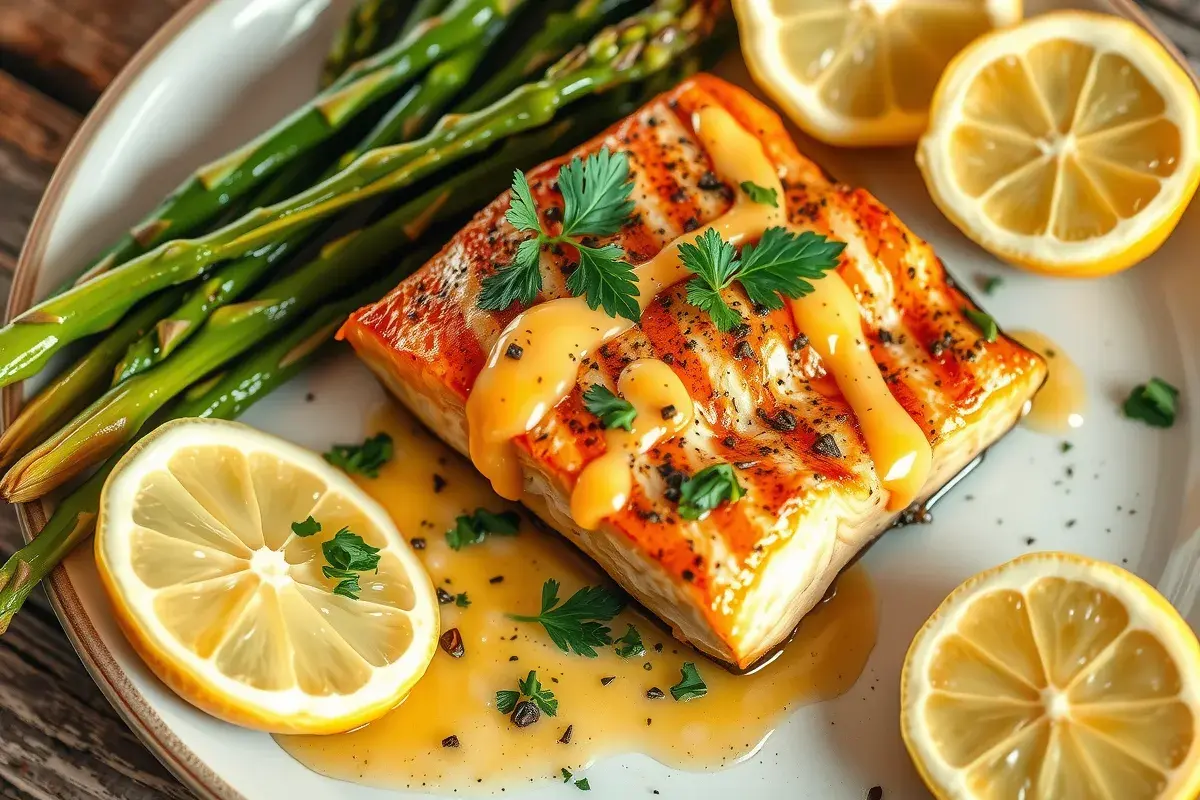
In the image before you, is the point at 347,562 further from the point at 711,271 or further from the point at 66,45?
the point at 66,45

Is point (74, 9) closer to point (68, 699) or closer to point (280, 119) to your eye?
point (280, 119)

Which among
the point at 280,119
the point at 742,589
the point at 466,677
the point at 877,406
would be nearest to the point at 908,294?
the point at 877,406

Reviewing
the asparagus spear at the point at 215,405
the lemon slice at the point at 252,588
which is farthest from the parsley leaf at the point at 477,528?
the asparagus spear at the point at 215,405

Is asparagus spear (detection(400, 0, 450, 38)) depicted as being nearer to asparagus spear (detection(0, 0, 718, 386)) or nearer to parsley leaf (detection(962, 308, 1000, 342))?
asparagus spear (detection(0, 0, 718, 386))

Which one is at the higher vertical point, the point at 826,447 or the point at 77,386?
the point at 77,386

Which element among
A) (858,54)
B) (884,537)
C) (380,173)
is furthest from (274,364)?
(858,54)

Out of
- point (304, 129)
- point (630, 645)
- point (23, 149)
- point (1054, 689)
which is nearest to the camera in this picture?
point (1054, 689)

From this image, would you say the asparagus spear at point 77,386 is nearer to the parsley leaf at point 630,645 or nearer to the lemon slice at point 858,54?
the parsley leaf at point 630,645
